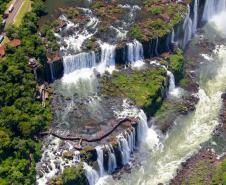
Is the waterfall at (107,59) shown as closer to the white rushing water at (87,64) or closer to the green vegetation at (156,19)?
the white rushing water at (87,64)

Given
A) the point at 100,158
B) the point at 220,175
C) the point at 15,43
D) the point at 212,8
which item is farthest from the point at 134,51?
the point at 220,175

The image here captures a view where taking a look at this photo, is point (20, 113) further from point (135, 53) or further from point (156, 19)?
point (156, 19)

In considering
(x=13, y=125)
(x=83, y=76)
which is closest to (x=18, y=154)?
(x=13, y=125)

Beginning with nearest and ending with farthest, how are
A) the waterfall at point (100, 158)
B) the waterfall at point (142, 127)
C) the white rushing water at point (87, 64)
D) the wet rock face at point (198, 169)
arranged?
the waterfall at point (100, 158) → the wet rock face at point (198, 169) → the waterfall at point (142, 127) → the white rushing water at point (87, 64)

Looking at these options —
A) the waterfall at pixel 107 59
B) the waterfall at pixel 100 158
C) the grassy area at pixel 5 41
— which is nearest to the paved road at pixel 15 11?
the grassy area at pixel 5 41

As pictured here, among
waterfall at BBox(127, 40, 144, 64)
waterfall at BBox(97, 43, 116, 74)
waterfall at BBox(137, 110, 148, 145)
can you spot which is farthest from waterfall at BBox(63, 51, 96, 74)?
waterfall at BBox(137, 110, 148, 145)

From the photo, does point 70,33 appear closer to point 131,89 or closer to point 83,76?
point 83,76

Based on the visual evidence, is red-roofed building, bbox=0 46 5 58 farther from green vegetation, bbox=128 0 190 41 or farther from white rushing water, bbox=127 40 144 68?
green vegetation, bbox=128 0 190 41
